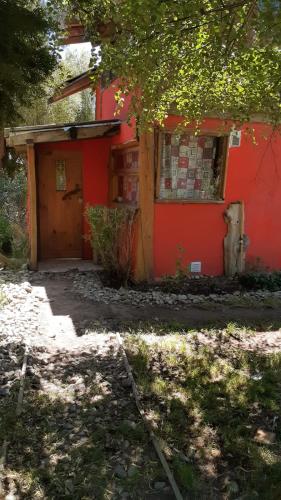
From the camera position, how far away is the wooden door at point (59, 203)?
984 centimetres

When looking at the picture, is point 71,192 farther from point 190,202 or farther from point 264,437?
point 264,437

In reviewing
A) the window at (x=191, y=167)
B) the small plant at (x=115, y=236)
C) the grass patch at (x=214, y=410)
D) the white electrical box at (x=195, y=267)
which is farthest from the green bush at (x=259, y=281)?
the grass patch at (x=214, y=410)

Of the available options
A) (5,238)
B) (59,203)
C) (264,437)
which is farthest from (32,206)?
(264,437)

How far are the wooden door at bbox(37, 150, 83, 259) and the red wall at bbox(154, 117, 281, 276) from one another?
2.85 metres

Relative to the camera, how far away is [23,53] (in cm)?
338

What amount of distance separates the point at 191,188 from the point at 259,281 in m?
2.01

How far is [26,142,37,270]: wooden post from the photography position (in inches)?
349

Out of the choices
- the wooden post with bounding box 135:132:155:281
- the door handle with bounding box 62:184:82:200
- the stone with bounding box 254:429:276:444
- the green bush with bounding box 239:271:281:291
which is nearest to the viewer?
the stone with bounding box 254:429:276:444

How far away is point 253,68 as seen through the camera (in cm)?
449

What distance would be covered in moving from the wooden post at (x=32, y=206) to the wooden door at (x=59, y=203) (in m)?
0.81

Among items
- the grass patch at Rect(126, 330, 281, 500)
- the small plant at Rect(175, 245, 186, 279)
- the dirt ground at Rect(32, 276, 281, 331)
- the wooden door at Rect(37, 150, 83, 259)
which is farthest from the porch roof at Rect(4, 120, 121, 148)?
the grass patch at Rect(126, 330, 281, 500)

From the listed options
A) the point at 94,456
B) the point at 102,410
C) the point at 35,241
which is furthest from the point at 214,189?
the point at 94,456

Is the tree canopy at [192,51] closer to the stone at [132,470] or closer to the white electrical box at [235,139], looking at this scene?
the white electrical box at [235,139]

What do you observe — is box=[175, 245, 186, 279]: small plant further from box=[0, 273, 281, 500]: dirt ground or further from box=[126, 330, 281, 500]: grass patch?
box=[126, 330, 281, 500]: grass patch
